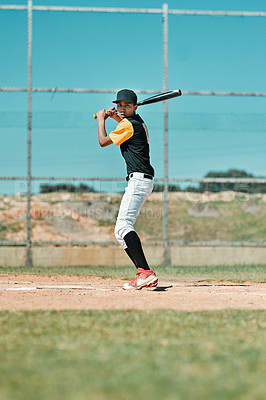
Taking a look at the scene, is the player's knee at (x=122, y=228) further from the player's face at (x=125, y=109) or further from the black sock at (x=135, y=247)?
the player's face at (x=125, y=109)

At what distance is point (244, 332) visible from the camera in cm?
309

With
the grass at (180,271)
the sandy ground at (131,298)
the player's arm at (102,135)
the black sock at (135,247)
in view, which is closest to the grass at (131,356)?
the sandy ground at (131,298)

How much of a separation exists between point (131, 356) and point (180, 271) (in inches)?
227

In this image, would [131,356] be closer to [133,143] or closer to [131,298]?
[131,298]

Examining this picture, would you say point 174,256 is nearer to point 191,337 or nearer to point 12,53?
point 12,53

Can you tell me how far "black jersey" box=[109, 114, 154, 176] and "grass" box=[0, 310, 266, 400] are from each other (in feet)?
7.35

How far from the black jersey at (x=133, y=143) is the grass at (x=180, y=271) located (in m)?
2.21

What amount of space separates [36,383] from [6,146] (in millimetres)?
7107

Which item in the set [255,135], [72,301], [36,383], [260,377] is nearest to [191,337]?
[260,377]

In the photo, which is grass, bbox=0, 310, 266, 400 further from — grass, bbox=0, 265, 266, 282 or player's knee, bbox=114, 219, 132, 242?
grass, bbox=0, 265, 266, 282

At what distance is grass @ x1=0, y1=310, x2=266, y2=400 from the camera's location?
6.36 feet

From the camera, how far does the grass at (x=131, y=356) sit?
1.94m

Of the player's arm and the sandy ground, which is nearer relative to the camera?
the sandy ground

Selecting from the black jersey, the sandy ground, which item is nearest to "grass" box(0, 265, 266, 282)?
the sandy ground
